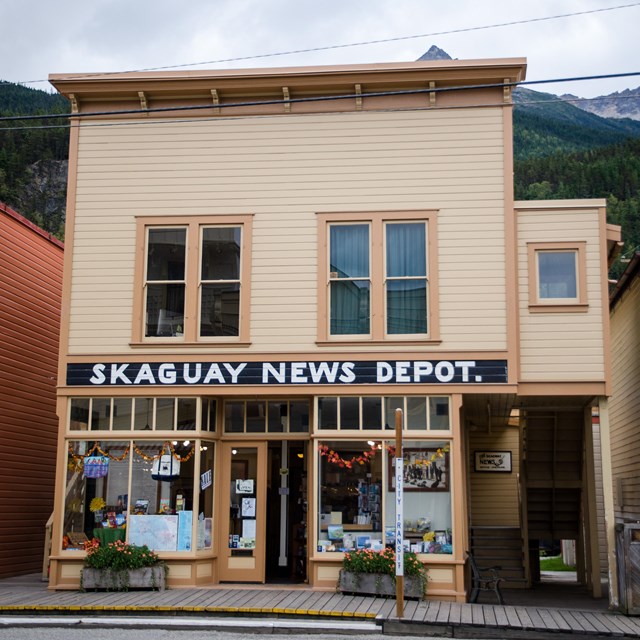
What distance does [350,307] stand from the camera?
15875 millimetres

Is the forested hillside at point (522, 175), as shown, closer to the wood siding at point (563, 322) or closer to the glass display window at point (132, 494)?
the wood siding at point (563, 322)

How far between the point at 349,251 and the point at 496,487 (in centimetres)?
947

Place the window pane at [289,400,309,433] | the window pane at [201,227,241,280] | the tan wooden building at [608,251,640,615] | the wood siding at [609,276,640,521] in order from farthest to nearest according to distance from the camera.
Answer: the wood siding at [609,276,640,521] → the tan wooden building at [608,251,640,615] → the window pane at [289,400,309,433] → the window pane at [201,227,241,280]

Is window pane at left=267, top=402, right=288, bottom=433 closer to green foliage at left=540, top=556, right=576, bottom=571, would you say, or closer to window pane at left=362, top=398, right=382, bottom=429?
window pane at left=362, top=398, right=382, bottom=429

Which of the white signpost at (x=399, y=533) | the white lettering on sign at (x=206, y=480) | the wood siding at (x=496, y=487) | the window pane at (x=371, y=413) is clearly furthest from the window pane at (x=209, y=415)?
the wood siding at (x=496, y=487)

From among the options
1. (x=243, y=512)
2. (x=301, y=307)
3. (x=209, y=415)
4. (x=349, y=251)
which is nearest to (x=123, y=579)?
(x=243, y=512)

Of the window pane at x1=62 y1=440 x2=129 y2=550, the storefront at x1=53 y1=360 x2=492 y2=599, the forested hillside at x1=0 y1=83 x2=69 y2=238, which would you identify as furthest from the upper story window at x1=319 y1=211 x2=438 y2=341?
the forested hillside at x1=0 y1=83 x2=69 y2=238

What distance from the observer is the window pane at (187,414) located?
1588 centimetres

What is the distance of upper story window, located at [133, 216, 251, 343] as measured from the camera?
16062 mm

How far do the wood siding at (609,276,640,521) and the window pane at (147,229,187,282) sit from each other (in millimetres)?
Result: 8854

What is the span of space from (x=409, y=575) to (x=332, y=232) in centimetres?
583

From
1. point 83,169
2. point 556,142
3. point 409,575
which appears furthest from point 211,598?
point 556,142

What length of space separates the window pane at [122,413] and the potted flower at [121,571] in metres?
2.05

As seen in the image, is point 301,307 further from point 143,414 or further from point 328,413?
point 143,414
